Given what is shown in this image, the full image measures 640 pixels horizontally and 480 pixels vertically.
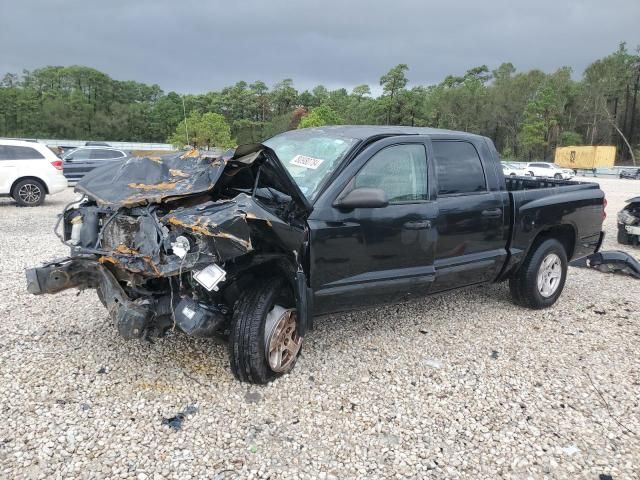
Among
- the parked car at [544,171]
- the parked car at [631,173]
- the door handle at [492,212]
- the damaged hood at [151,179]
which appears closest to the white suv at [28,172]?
the damaged hood at [151,179]

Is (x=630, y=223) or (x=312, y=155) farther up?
(x=312, y=155)

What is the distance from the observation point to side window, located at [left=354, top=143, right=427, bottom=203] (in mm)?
3762

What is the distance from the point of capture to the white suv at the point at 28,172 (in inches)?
438

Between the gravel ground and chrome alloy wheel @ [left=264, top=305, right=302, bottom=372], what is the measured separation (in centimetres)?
14

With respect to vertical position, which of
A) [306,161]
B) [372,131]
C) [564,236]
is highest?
[372,131]

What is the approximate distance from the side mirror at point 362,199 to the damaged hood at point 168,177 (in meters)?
0.28

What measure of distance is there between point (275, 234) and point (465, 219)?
1.97m

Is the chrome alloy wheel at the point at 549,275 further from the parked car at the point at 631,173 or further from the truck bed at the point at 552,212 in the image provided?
the parked car at the point at 631,173

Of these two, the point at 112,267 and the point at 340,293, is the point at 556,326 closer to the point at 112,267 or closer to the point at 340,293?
the point at 340,293

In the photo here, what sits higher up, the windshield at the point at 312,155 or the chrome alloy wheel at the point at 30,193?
the windshield at the point at 312,155

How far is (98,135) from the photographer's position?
7881 centimetres

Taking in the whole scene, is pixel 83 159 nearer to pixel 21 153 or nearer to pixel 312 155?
pixel 21 153

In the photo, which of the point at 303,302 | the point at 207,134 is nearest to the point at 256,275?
the point at 303,302

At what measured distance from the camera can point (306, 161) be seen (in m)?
3.92
